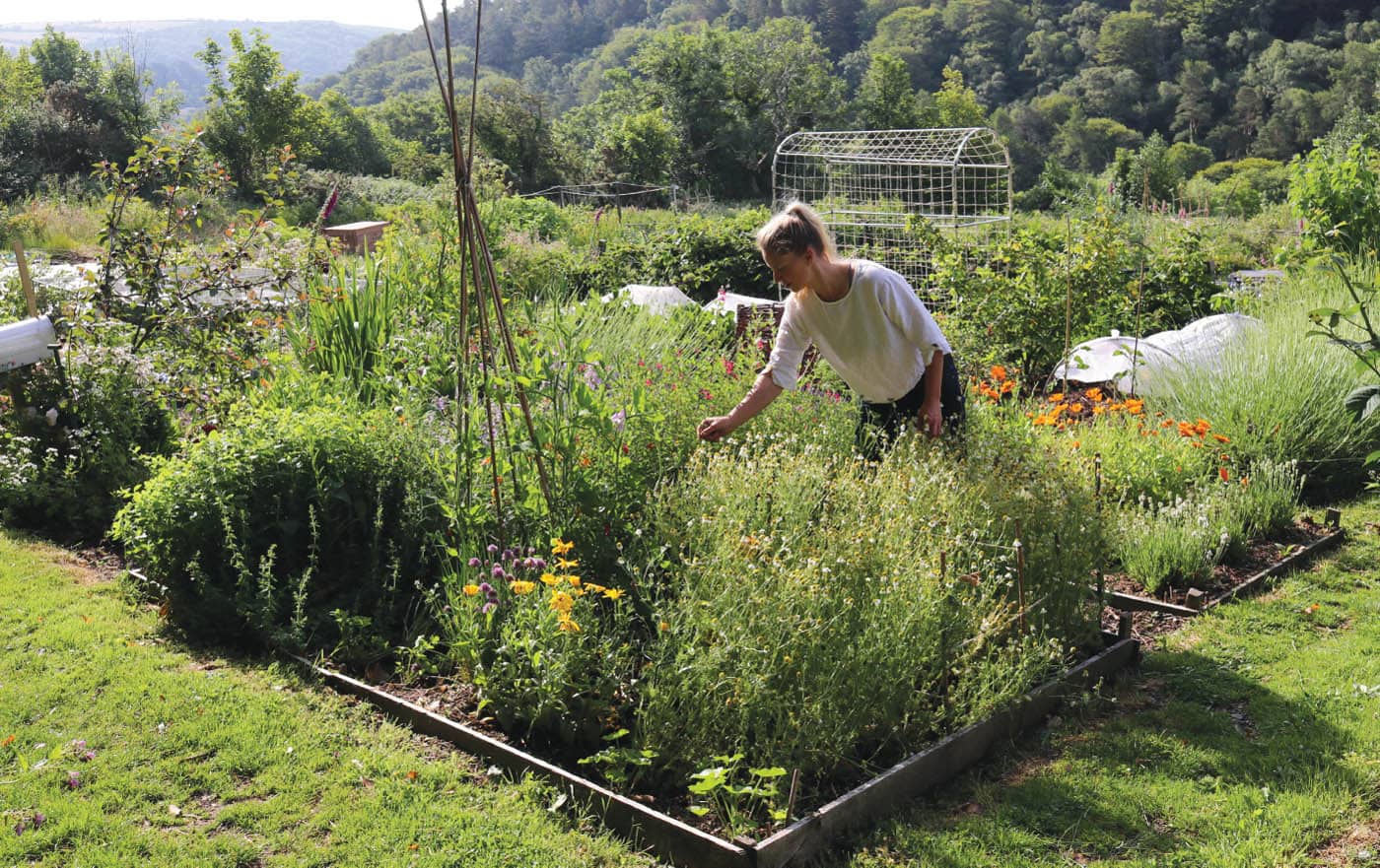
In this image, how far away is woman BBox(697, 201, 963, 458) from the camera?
354cm

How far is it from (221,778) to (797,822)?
1.59m

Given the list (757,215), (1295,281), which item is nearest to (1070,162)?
(757,215)

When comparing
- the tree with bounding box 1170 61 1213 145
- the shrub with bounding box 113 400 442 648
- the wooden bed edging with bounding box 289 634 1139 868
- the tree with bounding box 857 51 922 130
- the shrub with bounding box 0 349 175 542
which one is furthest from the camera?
the tree with bounding box 857 51 922 130

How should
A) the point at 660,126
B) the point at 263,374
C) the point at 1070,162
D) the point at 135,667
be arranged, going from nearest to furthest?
1. the point at 135,667
2. the point at 263,374
3. the point at 660,126
4. the point at 1070,162

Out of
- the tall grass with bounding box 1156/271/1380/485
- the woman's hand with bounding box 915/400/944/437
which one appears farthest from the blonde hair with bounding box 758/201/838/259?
the tall grass with bounding box 1156/271/1380/485

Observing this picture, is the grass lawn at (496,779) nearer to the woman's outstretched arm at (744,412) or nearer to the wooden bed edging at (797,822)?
the wooden bed edging at (797,822)

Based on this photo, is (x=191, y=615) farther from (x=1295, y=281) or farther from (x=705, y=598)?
(x=1295, y=281)

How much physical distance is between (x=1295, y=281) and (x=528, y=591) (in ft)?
19.4

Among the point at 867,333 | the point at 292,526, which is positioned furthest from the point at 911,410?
the point at 292,526

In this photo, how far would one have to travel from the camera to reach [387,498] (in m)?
4.00

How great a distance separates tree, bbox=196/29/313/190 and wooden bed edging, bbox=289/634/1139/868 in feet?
86.0

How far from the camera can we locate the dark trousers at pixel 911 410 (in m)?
3.94

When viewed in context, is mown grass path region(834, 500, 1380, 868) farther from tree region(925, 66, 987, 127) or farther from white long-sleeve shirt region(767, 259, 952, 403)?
tree region(925, 66, 987, 127)

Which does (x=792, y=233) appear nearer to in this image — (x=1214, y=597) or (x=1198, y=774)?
(x=1198, y=774)
